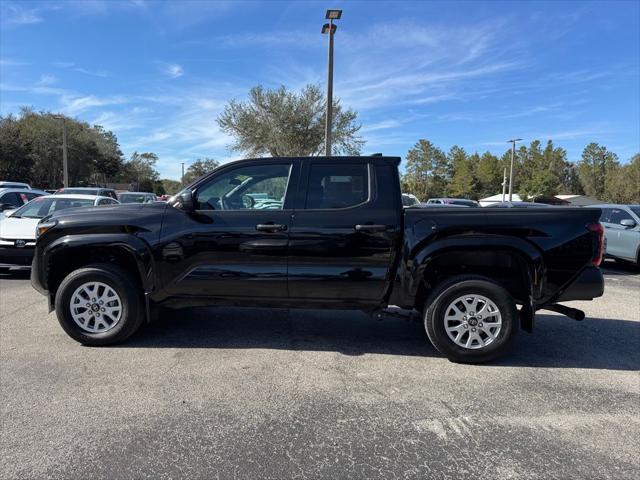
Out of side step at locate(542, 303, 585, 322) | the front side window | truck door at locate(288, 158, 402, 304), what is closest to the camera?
truck door at locate(288, 158, 402, 304)

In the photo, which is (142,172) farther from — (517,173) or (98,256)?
(98,256)

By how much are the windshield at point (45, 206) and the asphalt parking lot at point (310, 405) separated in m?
4.37

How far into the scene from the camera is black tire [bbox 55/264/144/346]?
4.55 meters

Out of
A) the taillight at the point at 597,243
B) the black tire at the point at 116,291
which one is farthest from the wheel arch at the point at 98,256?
the taillight at the point at 597,243

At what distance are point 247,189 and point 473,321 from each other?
2.59m

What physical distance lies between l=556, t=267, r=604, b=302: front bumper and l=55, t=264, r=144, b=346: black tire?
421 centimetres

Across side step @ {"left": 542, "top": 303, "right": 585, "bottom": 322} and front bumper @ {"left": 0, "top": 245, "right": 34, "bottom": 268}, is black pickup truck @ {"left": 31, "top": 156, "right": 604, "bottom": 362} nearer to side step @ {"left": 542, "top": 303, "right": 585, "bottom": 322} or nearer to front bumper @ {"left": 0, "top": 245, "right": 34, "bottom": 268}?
side step @ {"left": 542, "top": 303, "right": 585, "bottom": 322}

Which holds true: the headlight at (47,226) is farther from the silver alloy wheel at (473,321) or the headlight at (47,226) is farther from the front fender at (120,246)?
the silver alloy wheel at (473,321)

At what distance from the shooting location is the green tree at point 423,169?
72562 mm

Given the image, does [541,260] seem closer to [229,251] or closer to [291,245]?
[291,245]

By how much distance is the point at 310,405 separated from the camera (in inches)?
137

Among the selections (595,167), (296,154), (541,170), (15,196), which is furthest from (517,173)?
(15,196)

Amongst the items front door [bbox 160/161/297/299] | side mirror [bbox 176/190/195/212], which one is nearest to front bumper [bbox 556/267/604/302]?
front door [bbox 160/161/297/299]

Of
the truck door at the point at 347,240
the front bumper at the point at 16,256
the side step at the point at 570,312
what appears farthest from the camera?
the front bumper at the point at 16,256
